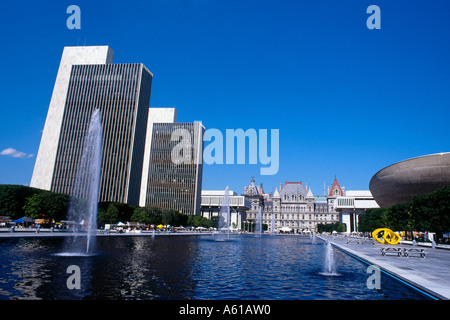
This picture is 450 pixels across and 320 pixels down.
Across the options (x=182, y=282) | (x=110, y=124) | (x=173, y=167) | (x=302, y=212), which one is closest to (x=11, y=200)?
(x=110, y=124)

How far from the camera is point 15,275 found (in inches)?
666

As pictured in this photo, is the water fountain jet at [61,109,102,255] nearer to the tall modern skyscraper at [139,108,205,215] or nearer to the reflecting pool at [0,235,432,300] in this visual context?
the reflecting pool at [0,235,432,300]

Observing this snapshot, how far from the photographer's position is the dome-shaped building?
82650 mm

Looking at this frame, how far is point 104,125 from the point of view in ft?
446

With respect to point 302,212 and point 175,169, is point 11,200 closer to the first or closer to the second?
→ point 175,169

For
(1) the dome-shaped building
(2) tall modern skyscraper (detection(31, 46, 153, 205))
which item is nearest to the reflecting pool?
(1) the dome-shaped building

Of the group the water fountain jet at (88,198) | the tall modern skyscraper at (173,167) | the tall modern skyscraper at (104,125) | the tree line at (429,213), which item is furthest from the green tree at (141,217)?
the tree line at (429,213)

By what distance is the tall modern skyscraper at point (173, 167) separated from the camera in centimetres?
17575

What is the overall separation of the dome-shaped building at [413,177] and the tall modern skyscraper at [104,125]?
98792mm

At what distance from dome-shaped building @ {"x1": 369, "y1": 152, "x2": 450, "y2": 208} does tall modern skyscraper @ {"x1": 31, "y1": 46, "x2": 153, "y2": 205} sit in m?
98.8
